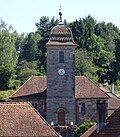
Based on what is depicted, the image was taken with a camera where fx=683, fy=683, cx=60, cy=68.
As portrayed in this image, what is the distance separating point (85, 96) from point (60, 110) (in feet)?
9.78

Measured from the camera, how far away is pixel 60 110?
2625 inches

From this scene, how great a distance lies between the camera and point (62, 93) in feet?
219

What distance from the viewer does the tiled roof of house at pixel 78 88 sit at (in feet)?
223

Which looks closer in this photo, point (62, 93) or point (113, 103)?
point (62, 93)

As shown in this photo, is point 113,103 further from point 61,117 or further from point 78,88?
point 61,117

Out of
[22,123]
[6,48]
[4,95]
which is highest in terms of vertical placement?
[6,48]

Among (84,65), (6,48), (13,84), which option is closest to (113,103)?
(13,84)

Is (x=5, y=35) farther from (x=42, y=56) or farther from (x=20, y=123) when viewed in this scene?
(x=20, y=123)

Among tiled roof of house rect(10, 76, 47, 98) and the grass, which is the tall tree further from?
tiled roof of house rect(10, 76, 47, 98)

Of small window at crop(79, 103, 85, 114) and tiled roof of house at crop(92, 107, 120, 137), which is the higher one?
tiled roof of house at crop(92, 107, 120, 137)

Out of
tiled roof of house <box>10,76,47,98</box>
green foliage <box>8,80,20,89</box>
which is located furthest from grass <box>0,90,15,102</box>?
tiled roof of house <box>10,76,47,98</box>

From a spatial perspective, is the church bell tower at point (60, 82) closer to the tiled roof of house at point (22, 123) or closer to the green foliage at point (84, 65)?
the tiled roof of house at point (22, 123)

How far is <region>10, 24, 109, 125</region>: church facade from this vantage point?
218ft

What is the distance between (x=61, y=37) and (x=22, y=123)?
2451 centimetres
